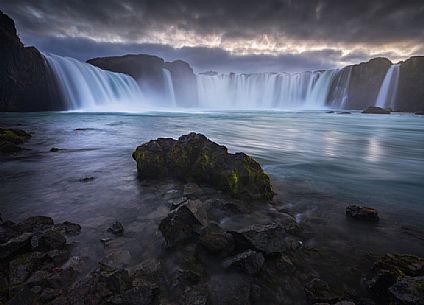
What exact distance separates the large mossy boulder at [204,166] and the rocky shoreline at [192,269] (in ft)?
4.32

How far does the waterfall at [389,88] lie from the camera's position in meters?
68.5

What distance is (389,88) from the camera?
6950cm

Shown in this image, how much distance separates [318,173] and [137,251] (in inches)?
250

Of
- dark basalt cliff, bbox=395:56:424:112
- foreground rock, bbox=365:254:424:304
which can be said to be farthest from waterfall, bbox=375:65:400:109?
foreground rock, bbox=365:254:424:304

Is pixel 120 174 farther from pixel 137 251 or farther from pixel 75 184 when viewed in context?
pixel 137 251

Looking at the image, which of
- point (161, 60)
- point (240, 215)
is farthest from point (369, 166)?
point (161, 60)

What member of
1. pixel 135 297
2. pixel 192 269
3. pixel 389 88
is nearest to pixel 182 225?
pixel 192 269

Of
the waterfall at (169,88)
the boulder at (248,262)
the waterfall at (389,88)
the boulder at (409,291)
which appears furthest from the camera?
the waterfall at (169,88)

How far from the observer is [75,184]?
6.09 meters

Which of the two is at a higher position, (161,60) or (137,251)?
(161,60)

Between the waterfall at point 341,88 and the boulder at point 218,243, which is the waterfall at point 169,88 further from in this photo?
the boulder at point 218,243

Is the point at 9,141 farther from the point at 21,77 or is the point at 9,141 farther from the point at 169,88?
the point at 169,88

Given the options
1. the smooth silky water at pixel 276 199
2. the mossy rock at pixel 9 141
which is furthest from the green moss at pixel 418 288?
the mossy rock at pixel 9 141

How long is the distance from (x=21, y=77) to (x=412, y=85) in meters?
85.6
